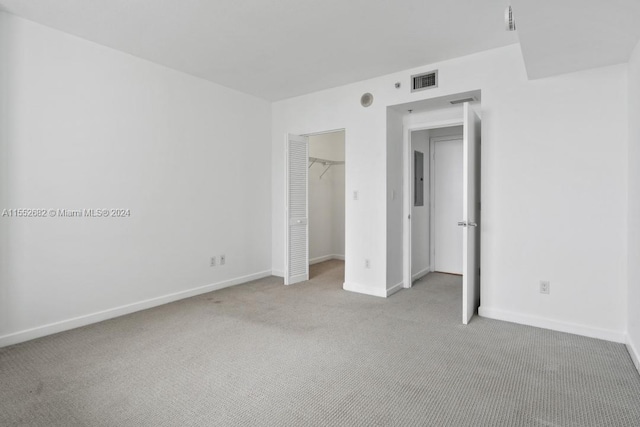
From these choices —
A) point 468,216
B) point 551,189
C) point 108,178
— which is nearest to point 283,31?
point 108,178

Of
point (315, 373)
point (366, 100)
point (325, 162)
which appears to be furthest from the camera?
point (325, 162)

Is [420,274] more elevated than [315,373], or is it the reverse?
[420,274]

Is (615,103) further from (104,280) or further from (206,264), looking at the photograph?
(104,280)

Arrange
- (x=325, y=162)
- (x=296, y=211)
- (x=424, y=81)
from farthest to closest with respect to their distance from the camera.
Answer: (x=325, y=162), (x=296, y=211), (x=424, y=81)

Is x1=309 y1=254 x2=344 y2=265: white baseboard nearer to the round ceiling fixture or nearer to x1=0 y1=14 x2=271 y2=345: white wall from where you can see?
x1=0 y1=14 x2=271 y2=345: white wall

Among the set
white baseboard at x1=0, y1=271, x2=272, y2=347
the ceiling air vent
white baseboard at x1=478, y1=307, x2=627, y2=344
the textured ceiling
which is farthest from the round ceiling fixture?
white baseboard at x1=0, y1=271, x2=272, y2=347

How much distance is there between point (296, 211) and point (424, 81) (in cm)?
230

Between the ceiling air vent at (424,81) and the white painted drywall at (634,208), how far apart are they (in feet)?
5.22

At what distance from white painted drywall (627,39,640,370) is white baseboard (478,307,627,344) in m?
0.17

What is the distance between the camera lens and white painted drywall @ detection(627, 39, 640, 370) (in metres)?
2.42

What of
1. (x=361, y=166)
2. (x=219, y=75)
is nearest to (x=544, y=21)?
(x=361, y=166)

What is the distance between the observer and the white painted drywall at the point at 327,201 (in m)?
6.56

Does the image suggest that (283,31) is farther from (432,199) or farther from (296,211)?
(432,199)

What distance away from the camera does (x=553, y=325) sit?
3111mm
